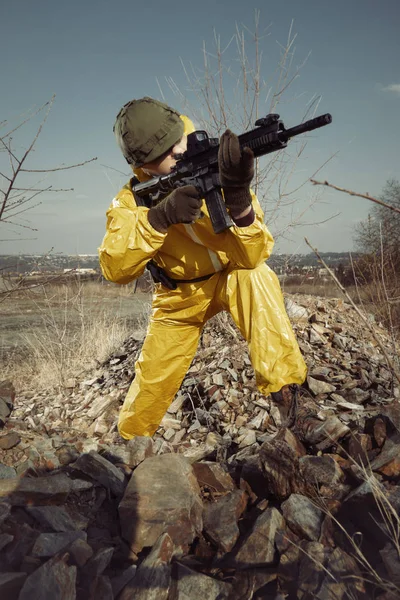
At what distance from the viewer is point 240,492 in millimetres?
1865

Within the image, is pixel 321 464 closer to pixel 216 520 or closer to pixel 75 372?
pixel 216 520

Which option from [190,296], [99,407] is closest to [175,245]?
[190,296]

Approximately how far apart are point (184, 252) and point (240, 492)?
1.48m

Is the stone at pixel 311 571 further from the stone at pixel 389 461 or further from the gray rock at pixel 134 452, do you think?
the gray rock at pixel 134 452

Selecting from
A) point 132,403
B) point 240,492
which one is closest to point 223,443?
point 132,403

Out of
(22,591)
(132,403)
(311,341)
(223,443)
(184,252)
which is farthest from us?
(311,341)

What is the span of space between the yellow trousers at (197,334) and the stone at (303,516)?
0.73 meters

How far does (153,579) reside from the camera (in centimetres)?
139

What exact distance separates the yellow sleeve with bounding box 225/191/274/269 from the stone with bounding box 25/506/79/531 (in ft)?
5.45

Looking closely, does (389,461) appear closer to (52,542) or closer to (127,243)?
(52,542)

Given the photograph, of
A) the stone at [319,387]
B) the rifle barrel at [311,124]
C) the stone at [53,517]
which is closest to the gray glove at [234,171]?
the rifle barrel at [311,124]

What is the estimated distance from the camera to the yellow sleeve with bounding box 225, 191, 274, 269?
2.31 metres

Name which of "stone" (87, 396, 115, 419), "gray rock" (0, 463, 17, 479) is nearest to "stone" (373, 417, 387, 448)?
"gray rock" (0, 463, 17, 479)

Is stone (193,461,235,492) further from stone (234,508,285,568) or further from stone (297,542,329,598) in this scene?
stone (297,542,329,598)
